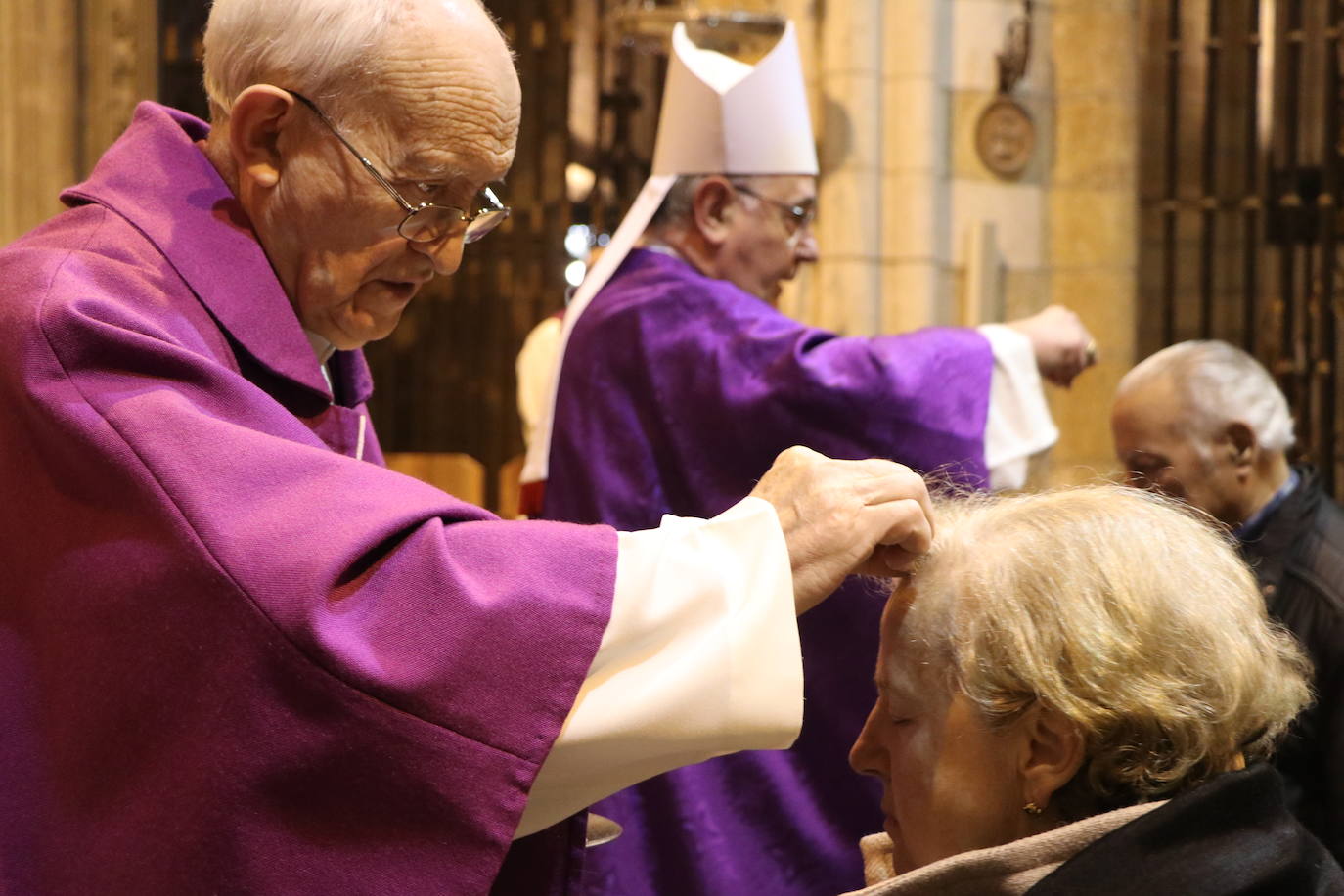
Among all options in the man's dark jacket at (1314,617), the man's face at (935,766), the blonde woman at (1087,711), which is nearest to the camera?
Answer: the blonde woman at (1087,711)

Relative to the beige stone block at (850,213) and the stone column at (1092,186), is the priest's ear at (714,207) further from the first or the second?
the stone column at (1092,186)

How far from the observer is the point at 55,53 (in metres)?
7.38

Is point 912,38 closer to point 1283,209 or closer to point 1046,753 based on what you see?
point 1283,209

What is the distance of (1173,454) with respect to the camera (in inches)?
139

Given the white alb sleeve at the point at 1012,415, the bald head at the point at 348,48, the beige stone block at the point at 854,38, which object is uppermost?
the beige stone block at the point at 854,38

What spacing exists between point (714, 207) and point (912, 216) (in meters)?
2.57

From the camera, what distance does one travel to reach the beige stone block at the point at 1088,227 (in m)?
6.22

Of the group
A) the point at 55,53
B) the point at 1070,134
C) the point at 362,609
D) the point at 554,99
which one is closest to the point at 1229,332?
the point at 1070,134

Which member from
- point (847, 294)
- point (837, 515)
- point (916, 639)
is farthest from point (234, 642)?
point (847, 294)

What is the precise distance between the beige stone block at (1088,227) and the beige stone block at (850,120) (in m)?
0.86

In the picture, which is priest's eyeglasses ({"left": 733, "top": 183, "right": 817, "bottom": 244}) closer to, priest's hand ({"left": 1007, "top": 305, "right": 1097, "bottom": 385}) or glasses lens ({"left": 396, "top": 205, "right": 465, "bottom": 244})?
priest's hand ({"left": 1007, "top": 305, "right": 1097, "bottom": 385})

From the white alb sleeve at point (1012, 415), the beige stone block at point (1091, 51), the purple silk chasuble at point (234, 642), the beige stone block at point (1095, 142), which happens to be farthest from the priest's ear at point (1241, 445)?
the beige stone block at point (1091, 51)

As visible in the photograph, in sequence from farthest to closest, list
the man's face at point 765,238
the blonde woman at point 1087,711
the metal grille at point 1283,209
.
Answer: the metal grille at point 1283,209 → the man's face at point 765,238 → the blonde woman at point 1087,711

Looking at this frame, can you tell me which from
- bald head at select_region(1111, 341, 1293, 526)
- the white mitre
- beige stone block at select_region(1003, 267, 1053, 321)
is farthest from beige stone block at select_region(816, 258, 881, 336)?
bald head at select_region(1111, 341, 1293, 526)
